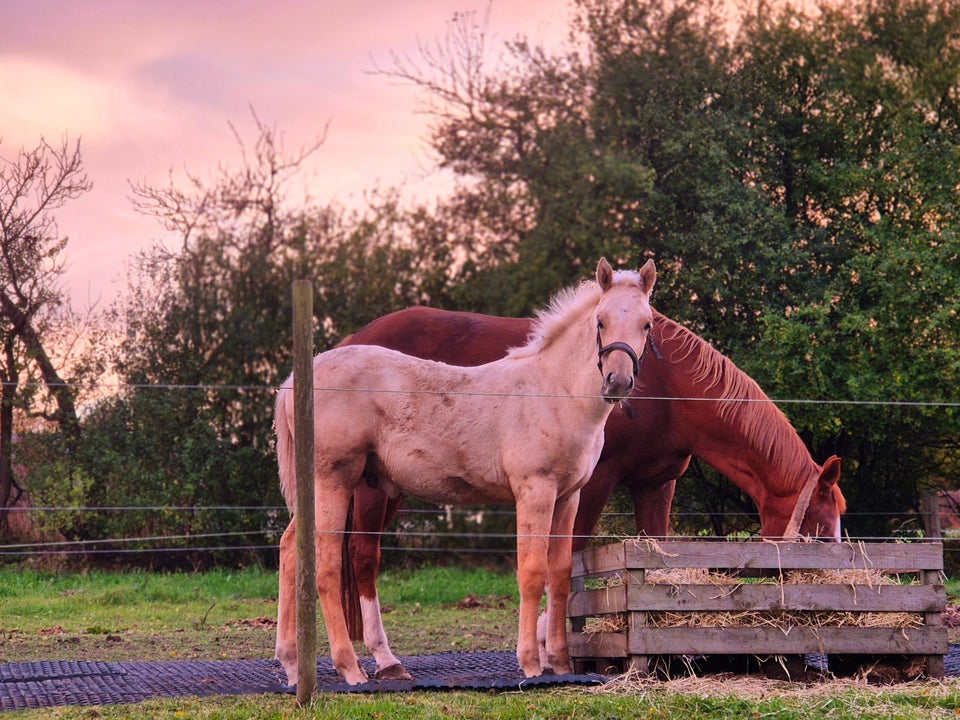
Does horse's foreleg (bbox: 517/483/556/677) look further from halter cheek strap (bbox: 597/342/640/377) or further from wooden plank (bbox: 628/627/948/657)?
halter cheek strap (bbox: 597/342/640/377)

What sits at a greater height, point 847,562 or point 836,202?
point 836,202

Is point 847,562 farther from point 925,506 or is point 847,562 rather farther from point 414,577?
point 414,577

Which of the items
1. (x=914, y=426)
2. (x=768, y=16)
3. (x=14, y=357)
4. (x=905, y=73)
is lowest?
(x=914, y=426)

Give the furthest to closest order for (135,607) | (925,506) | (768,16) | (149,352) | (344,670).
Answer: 1. (768,16)
2. (149,352)
3. (925,506)
4. (135,607)
5. (344,670)

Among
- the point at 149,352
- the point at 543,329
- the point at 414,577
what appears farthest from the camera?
the point at 149,352

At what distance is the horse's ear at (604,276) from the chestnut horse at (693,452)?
157 cm

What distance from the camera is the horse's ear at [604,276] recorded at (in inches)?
256

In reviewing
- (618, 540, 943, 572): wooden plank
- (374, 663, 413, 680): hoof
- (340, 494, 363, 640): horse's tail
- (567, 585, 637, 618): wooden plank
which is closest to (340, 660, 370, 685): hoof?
(374, 663, 413, 680): hoof

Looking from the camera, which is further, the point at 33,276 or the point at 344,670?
the point at 33,276

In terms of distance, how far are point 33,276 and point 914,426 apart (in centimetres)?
1264

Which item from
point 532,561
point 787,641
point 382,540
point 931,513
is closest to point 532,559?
point 532,561

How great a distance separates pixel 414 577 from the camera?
15.6 m

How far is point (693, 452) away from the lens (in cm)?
873

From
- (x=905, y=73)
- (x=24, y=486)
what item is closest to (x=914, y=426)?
(x=905, y=73)
